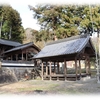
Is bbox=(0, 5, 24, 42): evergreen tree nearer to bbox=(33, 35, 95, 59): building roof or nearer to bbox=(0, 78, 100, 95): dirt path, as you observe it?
bbox=(33, 35, 95, 59): building roof

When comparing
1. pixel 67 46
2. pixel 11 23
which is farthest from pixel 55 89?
pixel 11 23

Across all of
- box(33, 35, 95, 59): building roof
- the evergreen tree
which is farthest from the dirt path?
the evergreen tree

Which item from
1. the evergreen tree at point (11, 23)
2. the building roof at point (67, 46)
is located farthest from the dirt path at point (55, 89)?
the evergreen tree at point (11, 23)

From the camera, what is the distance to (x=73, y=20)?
96.2ft

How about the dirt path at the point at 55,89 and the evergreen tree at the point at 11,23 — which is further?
the evergreen tree at the point at 11,23

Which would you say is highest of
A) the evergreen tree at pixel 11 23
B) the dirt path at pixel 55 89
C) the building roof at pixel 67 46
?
the evergreen tree at pixel 11 23

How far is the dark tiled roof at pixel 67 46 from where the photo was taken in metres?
16.6

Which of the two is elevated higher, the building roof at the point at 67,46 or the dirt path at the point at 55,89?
the building roof at the point at 67,46

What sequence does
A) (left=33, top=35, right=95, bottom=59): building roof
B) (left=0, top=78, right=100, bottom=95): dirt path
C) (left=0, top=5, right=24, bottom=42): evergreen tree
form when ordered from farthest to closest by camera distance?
(left=0, top=5, right=24, bottom=42): evergreen tree, (left=33, top=35, right=95, bottom=59): building roof, (left=0, top=78, right=100, bottom=95): dirt path

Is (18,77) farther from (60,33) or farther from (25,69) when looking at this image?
(60,33)

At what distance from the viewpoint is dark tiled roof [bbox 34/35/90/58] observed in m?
16.6

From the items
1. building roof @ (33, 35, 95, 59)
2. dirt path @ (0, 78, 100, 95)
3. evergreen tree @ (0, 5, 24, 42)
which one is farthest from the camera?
evergreen tree @ (0, 5, 24, 42)

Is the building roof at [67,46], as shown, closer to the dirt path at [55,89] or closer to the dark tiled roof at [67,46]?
the dark tiled roof at [67,46]

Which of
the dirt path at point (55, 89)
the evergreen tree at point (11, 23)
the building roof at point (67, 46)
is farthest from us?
the evergreen tree at point (11, 23)
